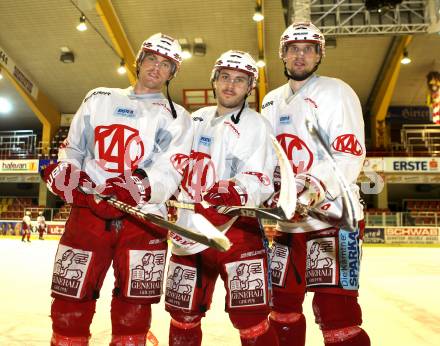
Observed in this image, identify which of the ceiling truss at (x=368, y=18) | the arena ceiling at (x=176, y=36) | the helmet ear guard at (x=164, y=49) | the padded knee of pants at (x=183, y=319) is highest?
the arena ceiling at (x=176, y=36)

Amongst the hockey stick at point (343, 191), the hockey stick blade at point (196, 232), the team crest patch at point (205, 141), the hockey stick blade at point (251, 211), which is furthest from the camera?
the team crest patch at point (205, 141)

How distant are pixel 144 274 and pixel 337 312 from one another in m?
1.00

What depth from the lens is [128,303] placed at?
222 centimetres

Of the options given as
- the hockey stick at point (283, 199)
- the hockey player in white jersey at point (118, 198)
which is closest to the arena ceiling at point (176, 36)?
the hockey player in white jersey at point (118, 198)

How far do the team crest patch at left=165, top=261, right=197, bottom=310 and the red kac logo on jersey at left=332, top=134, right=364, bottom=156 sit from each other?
1.00 m

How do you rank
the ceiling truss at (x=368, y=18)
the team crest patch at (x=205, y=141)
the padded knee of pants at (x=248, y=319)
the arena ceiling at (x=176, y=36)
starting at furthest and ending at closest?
1. the arena ceiling at (x=176, y=36)
2. the ceiling truss at (x=368, y=18)
3. the team crest patch at (x=205, y=141)
4. the padded knee of pants at (x=248, y=319)

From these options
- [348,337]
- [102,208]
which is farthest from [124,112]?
[348,337]

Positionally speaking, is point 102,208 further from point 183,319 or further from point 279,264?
point 279,264

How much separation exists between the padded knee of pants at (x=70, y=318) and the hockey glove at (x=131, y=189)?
1.86 ft

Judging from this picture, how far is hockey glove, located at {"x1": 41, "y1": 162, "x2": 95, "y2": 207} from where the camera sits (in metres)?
2.24

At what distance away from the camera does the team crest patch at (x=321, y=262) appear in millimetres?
2264

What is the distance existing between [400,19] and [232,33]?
710 centimetres

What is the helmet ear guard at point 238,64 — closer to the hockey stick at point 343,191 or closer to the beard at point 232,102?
the beard at point 232,102

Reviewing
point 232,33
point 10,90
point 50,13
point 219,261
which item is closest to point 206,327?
point 219,261
